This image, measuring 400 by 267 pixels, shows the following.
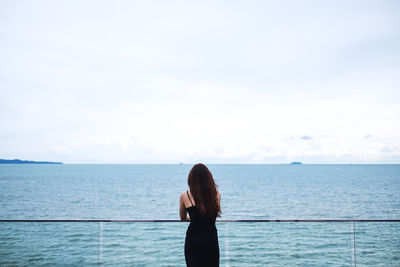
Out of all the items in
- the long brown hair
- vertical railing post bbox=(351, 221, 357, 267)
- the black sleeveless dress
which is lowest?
vertical railing post bbox=(351, 221, 357, 267)

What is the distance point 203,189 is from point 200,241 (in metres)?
0.43

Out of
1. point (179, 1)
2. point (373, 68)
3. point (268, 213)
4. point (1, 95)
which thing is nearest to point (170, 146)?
point (1, 95)

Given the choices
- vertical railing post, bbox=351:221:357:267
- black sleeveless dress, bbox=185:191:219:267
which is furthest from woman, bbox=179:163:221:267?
vertical railing post, bbox=351:221:357:267

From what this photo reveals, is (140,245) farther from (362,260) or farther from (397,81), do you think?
(397,81)

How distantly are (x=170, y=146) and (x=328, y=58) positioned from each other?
176ft

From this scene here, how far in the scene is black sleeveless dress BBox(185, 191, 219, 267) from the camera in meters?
2.45

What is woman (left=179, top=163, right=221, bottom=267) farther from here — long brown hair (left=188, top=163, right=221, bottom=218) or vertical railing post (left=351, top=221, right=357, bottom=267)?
vertical railing post (left=351, top=221, right=357, bottom=267)

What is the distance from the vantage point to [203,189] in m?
2.37

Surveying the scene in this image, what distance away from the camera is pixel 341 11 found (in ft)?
25.1

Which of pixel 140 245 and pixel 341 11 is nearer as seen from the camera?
pixel 140 245

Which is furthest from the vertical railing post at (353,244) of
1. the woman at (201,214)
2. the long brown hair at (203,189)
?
the long brown hair at (203,189)

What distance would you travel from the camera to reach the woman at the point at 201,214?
237 cm

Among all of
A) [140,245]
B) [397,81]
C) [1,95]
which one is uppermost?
[1,95]

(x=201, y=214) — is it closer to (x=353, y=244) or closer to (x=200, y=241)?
(x=200, y=241)
